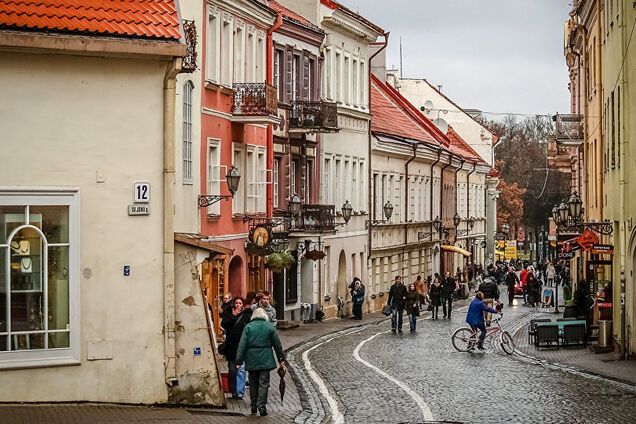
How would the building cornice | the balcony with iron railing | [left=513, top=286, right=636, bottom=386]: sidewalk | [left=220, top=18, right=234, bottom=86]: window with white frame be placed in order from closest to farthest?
the building cornice → [left=513, top=286, right=636, bottom=386]: sidewalk → [left=220, top=18, right=234, bottom=86]: window with white frame → the balcony with iron railing

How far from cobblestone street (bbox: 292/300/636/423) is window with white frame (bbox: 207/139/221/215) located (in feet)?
14.5

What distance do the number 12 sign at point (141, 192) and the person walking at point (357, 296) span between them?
3372cm

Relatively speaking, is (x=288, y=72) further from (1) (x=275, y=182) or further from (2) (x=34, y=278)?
(2) (x=34, y=278)

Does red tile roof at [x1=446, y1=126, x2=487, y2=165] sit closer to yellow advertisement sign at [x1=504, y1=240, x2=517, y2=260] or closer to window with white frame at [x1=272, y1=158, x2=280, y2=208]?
yellow advertisement sign at [x1=504, y1=240, x2=517, y2=260]

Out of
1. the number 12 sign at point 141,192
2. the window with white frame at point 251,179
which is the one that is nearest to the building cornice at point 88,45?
the number 12 sign at point 141,192

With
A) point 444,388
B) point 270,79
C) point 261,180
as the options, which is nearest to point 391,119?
point 270,79

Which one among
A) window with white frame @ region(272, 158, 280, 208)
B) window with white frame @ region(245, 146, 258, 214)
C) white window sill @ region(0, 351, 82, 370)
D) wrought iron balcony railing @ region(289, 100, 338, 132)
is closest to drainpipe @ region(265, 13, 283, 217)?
window with white frame @ region(272, 158, 280, 208)

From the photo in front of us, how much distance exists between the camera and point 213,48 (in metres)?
38.2

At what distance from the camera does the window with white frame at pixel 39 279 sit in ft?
66.4

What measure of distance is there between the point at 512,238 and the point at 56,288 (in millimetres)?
126053

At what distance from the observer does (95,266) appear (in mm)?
20781

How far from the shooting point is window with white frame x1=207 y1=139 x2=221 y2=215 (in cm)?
3847

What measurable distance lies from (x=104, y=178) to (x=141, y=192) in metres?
0.55

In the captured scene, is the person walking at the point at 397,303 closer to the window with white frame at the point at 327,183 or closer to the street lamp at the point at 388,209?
the window with white frame at the point at 327,183
